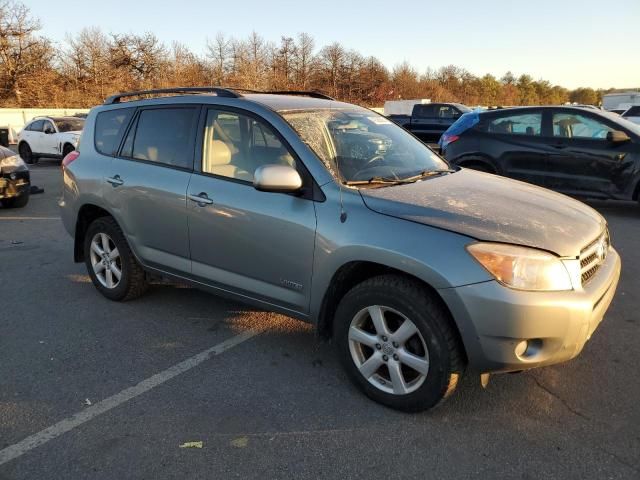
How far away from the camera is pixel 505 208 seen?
10.1 ft

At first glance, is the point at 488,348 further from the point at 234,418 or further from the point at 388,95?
the point at 388,95

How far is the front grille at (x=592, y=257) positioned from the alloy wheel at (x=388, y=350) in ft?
3.15

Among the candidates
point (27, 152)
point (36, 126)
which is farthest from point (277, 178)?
point (27, 152)

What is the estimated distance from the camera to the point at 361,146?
3.69 metres

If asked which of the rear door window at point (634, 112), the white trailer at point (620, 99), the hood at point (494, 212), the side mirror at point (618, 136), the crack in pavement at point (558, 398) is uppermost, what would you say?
the white trailer at point (620, 99)

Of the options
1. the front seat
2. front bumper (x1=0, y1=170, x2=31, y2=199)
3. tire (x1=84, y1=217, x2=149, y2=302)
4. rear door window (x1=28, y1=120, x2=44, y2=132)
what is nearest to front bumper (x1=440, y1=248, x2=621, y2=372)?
the front seat

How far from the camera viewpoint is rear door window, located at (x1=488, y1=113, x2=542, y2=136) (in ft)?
27.6

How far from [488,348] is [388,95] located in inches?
2320

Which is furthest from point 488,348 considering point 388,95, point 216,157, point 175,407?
point 388,95

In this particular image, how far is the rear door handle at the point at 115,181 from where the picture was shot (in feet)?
14.2

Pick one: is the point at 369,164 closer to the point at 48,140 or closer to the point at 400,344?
the point at 400,344

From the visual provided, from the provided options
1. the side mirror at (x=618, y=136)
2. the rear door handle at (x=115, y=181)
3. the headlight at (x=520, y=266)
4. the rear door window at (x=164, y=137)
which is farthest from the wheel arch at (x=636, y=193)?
the rear door handle at (x=115, y=181)

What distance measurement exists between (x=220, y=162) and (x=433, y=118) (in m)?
19.9

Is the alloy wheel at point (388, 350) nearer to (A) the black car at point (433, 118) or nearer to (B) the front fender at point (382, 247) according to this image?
(B) the front fender at point (382, 247)
